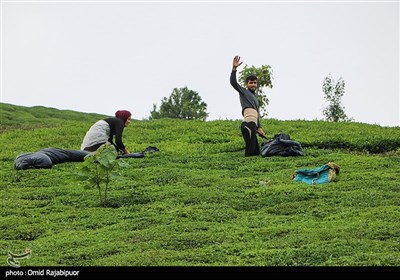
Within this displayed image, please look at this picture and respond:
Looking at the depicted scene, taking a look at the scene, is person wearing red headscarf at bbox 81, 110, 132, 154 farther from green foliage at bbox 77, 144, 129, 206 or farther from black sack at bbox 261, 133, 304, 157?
green foliage at bbox 77, 144, 129, 206

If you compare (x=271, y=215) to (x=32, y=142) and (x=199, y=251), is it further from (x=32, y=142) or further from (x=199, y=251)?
(x=32, y=142)

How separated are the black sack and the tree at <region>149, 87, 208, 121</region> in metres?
61.9

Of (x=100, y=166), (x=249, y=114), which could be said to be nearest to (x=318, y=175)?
(x=249, y=114)

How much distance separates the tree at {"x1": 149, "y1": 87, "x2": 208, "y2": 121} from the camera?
291ft

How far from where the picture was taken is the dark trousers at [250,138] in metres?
25.1

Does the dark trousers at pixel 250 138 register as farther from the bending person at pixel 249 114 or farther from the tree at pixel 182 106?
the tree at pixel 182 106

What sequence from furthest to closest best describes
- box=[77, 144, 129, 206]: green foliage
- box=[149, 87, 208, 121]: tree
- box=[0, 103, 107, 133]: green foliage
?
box=[149, 87, 208, 121]: tree < box=[0, 103, 107, 133]: green foliage < box=[77, 144, 129, 206]: green foliage

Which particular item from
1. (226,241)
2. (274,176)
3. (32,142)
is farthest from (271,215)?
(32,142)

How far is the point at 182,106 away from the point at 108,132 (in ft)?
219

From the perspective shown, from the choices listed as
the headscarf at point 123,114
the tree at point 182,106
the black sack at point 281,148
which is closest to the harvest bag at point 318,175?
the black sack at point 281,148

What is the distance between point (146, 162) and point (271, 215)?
823 centimetres

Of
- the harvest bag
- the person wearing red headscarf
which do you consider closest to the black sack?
the harvest bag

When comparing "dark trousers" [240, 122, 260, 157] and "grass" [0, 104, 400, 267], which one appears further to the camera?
"dark trousers" [240, 122, 260, 157]

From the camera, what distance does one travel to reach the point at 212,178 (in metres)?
21.6
